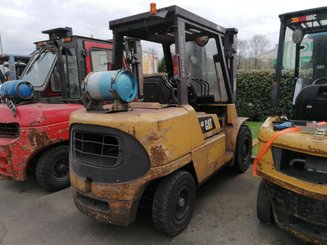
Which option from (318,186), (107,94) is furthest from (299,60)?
(107,94)

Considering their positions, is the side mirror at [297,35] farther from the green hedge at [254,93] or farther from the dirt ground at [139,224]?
the green hedge at [254,93]

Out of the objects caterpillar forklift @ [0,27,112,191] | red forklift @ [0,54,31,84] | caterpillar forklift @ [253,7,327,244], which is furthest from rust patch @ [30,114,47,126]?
red forklift @ [0,54,31,84]

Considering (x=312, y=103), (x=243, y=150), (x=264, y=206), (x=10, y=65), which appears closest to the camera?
(x=312, y=103)

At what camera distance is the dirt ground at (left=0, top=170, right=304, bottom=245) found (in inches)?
119

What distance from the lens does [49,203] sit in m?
4.03

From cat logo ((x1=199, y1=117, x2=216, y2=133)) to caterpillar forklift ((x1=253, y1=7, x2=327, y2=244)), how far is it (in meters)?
0.81

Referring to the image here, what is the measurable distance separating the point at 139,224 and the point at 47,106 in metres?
2.39

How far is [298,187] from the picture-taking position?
94.3 inches

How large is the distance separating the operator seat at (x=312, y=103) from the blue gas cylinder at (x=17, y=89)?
13.1ft

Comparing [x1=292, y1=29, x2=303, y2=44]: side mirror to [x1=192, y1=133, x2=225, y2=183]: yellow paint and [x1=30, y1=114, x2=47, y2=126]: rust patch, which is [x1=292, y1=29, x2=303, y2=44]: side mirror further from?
[x1=30, y1=114, x2=47, y2=126]: rust patch

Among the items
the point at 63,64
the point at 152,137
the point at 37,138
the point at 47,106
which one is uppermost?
the point at 63,64

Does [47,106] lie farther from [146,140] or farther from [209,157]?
[209,157]

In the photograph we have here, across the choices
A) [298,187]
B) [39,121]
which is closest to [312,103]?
[298,187]

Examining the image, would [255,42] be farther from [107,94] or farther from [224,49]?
[107,94]
